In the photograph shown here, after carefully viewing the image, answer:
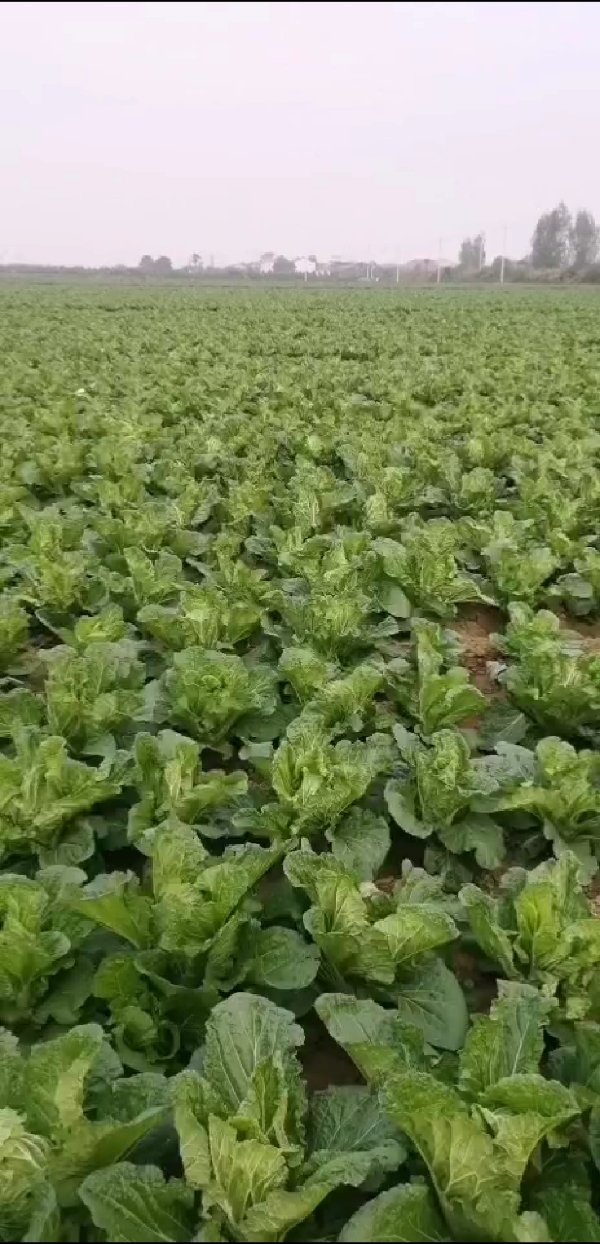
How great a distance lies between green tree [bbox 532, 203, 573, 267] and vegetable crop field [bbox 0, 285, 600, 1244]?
105m

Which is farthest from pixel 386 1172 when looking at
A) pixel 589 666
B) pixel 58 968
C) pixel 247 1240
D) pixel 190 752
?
pixel 589 666

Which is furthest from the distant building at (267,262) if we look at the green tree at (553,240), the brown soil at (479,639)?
the brown soil at (479,639)

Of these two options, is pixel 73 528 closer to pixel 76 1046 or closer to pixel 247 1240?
pixel 76 1046

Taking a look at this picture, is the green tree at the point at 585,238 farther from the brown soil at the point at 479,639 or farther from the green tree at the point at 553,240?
the brown soil at the point at 479,639

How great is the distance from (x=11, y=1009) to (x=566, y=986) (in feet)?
4.81

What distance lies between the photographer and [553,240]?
10225cm

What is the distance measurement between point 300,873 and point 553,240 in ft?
373

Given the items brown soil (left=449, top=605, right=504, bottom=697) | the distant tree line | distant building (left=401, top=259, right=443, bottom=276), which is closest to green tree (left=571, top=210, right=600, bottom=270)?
the distant tree line

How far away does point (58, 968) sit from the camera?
233cm

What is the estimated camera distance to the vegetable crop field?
1702 mm

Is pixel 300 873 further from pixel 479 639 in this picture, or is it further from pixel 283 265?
pixel 283 265

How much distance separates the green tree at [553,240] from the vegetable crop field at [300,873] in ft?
345

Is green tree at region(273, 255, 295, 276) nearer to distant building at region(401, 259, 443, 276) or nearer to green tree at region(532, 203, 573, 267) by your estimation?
distant building at region(401, 259, 443, 276)

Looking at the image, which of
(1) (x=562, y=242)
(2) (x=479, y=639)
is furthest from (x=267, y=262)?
(2) (x=479, y=639)
